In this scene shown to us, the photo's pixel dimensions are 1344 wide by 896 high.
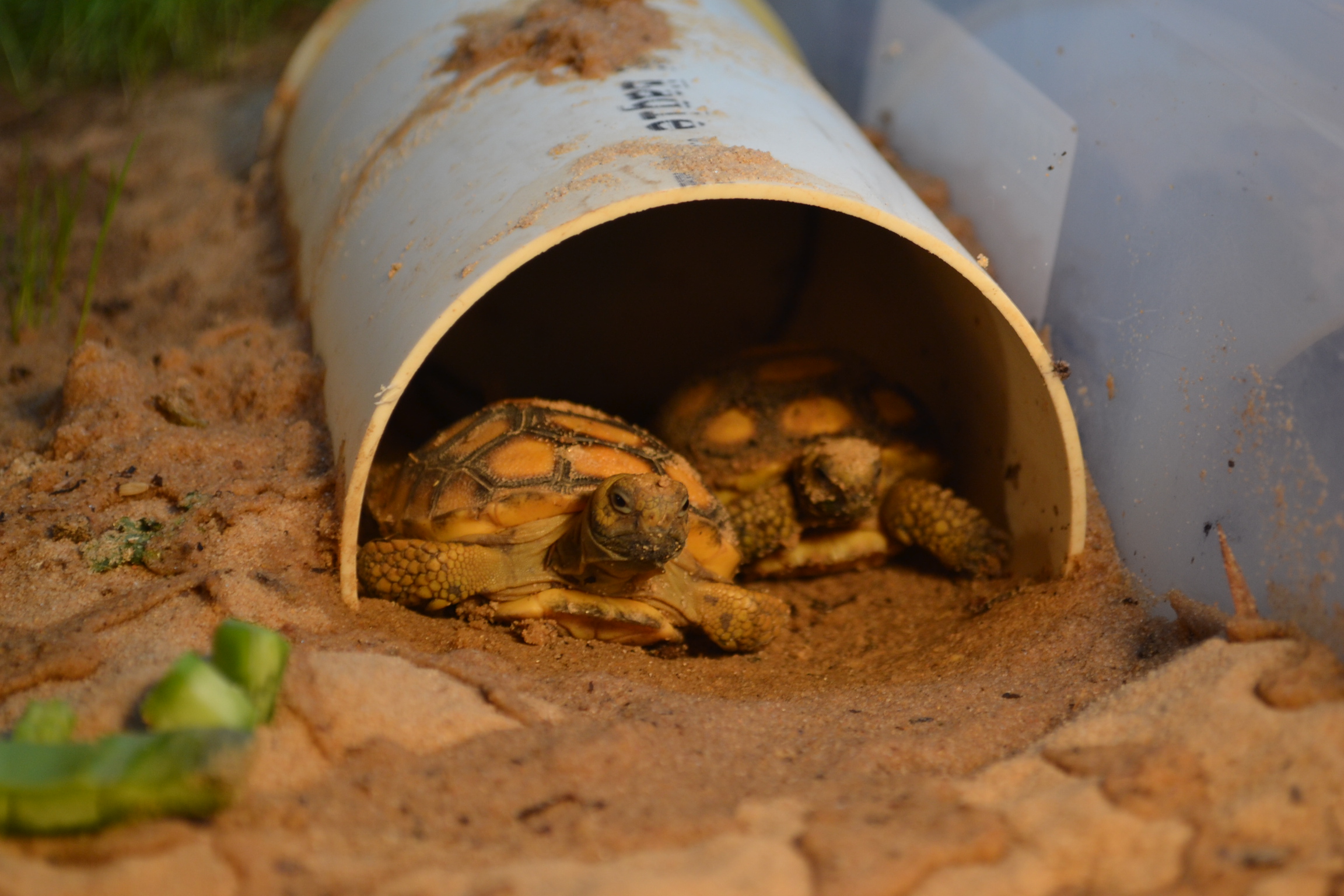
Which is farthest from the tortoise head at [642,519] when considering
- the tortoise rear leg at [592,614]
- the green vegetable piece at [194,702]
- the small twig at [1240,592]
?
the small twig at [1240,592]

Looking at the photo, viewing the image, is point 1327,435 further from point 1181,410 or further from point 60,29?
point 60,29

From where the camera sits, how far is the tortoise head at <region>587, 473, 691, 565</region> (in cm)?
260

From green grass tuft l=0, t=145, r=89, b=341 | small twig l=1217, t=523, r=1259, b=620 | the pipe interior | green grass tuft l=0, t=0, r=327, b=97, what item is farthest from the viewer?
green grass tuft l=0, t=0, r=327, b=97

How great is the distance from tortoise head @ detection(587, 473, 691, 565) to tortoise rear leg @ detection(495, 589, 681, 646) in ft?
0.69

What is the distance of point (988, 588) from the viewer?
125 inches

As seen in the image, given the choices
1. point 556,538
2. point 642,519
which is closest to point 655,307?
point 556,538

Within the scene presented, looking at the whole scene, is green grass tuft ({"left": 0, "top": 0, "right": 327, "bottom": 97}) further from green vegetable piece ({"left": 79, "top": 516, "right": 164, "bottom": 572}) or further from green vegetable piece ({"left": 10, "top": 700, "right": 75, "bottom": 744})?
green vegetable piece ({"left": 10, "top": 700, "right": 75, "bottom": 744})

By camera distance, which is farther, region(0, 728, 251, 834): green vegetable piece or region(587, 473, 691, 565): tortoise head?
region(587, 473, 691, 565): tortoise head

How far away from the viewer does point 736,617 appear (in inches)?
114

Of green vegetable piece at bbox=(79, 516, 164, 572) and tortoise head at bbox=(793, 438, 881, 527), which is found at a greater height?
green vegetable piece at bbox=(79, 516, 164, 572)

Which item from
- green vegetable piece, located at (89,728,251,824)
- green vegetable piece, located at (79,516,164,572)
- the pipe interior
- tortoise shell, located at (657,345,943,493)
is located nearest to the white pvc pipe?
the pipe interior

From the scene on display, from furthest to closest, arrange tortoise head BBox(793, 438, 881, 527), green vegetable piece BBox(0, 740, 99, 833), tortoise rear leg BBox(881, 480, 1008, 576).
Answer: tortoise head BBox(793, 438, 881, 527) < tortoise rear leg BBox(881, 480, 1008, 576) < green vegetable piece BBox(0, 740, 99, 833)

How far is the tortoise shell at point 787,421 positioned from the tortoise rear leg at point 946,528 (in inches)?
7.0

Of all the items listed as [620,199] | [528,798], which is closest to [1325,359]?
[620,199]
